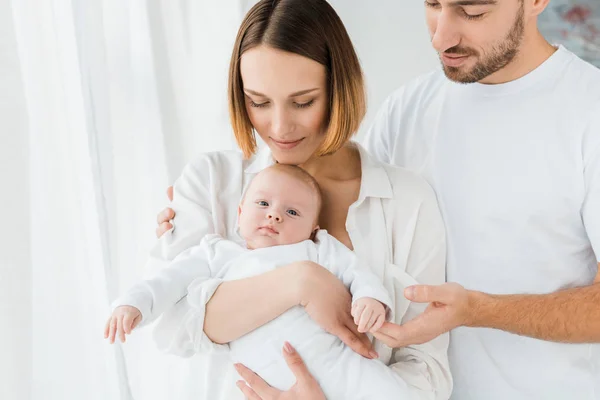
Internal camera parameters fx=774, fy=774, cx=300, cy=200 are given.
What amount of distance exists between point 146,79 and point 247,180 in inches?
33.5

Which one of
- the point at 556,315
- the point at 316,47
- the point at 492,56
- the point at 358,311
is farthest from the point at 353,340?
the point at 492,56

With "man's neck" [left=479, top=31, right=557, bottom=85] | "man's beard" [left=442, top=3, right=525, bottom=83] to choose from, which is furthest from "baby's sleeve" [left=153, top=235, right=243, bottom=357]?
"man's neck" [left=479, top=31, right=557, bottom=85]

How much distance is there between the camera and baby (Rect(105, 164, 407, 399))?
67.1 inches

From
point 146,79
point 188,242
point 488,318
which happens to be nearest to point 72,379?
point 188,242

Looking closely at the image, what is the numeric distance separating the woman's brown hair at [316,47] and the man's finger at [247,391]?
0.61 meters

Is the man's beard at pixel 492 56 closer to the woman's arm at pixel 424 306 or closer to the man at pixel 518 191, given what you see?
the man at pixel 518 191

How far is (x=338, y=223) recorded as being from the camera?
2.01 metres

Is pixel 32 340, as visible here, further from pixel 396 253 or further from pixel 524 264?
pixel 524 264

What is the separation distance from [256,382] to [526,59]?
113cm

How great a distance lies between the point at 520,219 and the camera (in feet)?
6.81

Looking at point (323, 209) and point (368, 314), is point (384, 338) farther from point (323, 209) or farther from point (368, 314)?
point (323, 209)

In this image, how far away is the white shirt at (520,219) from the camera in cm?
206

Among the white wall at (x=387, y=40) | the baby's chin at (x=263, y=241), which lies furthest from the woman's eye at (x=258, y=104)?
the white wall at (x=387, y=40)

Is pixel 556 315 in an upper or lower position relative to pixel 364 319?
lower
